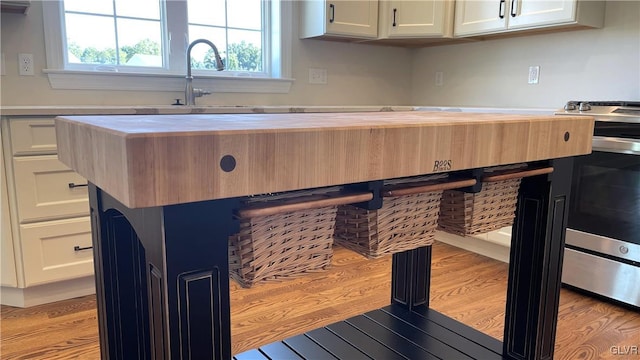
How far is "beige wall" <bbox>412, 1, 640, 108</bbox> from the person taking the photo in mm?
2531

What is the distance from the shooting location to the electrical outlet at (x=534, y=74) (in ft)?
9.69

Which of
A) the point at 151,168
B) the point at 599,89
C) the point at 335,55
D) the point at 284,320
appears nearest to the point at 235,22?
the point at 335,55

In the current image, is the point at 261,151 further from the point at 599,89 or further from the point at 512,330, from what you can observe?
the point at 599,89

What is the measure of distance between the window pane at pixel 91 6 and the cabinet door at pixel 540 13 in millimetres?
2277

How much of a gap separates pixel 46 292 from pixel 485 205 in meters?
1.99

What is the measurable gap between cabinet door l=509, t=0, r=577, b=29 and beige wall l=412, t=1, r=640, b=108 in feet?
0.93

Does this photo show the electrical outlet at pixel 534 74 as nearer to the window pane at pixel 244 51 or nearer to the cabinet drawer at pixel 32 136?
the window pane at pixel 244 51

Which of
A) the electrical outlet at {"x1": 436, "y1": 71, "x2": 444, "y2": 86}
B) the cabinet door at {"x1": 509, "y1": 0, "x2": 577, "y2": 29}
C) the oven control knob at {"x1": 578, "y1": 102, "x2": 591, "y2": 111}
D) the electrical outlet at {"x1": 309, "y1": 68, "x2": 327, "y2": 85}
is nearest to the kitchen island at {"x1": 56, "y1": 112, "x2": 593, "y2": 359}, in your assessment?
the oven control knob at {"x1": 578, "y1": 102, "x2": 591, "y2": 111}

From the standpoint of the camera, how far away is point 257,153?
735 millimetres

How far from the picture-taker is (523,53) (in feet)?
9.91

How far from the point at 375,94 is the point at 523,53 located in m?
1.09

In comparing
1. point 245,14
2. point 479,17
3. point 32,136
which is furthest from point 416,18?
point 32,136

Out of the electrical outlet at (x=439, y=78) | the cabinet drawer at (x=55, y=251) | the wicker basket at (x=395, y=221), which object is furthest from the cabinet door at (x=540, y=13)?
the cabinet drawer at (x=55, y=251)

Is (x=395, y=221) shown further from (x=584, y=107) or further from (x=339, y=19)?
(x=339, y=19)
